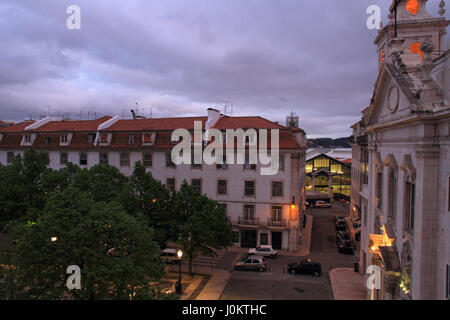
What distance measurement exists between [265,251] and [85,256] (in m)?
20.9

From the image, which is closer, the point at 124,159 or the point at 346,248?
the point at 346,248

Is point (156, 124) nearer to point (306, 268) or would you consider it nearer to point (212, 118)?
point (212, 118)

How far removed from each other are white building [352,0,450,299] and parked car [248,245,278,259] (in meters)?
11.8

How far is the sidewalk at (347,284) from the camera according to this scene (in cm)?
2197

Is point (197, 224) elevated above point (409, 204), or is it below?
below

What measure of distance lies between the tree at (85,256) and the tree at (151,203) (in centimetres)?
1061

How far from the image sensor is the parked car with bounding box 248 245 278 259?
30.8m

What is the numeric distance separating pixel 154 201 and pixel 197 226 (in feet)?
16.1

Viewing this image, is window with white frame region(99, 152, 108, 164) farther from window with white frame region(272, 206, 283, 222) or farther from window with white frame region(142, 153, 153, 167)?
window with white frame region(272, 206, 283, 222)

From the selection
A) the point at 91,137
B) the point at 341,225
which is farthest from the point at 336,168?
the point at 91,137

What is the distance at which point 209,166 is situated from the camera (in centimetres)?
3516

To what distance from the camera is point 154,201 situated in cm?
2662
